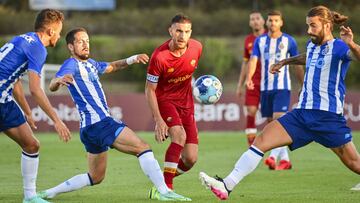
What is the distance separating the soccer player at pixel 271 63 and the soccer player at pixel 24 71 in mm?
5802

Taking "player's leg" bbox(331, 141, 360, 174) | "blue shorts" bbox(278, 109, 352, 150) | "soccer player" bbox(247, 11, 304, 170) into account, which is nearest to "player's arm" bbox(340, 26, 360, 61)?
"blue shorts" bbox(278, 109, 352, 150)

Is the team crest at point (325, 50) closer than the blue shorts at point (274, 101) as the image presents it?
Yes

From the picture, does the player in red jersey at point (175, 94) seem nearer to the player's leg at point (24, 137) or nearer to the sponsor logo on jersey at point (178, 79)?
the sponsor logo on jersey at point (178, 79)

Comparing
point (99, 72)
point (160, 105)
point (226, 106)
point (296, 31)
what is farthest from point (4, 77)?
point (296, 31)

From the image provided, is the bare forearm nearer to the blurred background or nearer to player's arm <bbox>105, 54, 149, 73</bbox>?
player's arm <bbox>105, 54, 149, 73</bbox>

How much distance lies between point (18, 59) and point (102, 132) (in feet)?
3.96

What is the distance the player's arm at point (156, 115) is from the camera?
10.0 meters

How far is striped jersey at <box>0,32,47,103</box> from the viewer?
901cm

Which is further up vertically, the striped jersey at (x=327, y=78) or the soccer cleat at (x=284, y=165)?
the striped jersey at (x=327, y=78)

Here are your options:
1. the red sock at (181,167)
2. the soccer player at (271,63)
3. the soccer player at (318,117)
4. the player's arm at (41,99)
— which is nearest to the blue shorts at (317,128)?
the soccer player at (318,117)

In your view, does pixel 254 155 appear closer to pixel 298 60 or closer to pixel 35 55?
pixel 298 60

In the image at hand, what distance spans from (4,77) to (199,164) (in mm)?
6391

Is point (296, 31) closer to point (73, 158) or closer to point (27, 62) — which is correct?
point (73, 158)

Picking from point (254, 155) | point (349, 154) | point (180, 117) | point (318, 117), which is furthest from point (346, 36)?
point (180, 117)
